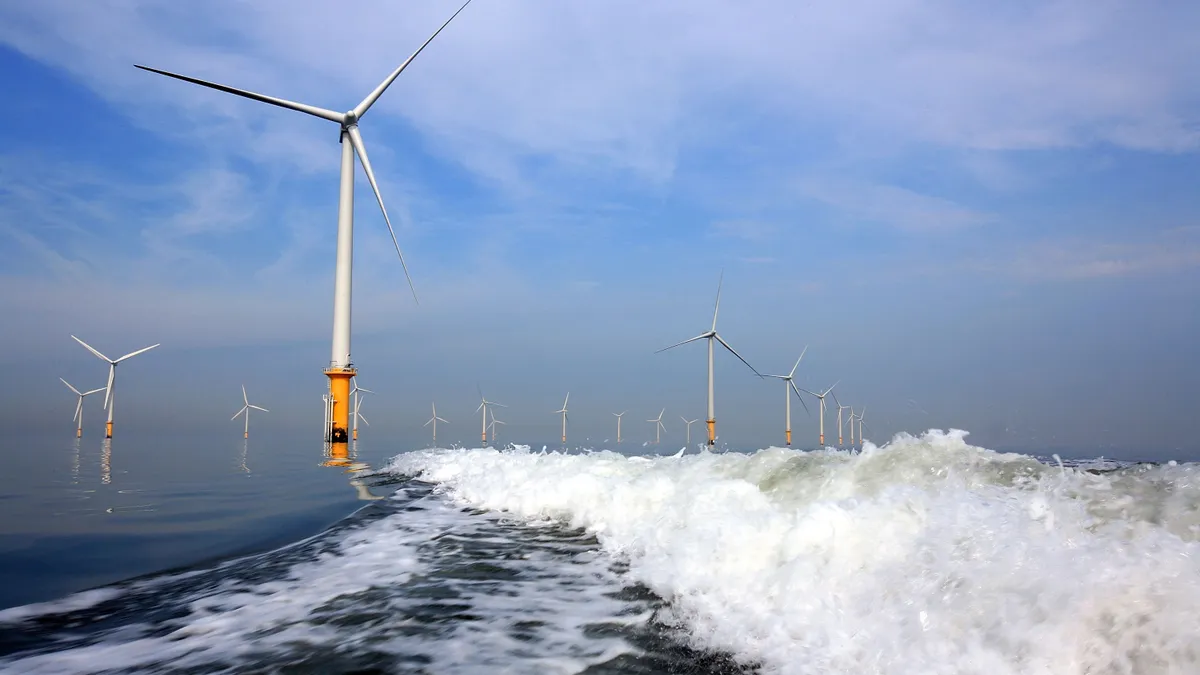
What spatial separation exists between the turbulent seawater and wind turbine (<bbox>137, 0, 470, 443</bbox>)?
2352cm

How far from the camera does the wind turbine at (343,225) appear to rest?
101ft

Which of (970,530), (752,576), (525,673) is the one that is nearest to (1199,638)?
(970,530)

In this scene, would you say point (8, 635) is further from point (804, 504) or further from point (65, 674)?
point (804, 504)

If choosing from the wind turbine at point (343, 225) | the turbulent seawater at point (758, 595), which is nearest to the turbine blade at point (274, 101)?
the wind turbine at point (343, 225)

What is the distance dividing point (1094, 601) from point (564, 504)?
30.5 ft

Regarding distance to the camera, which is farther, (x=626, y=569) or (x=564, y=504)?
(x=564, y=504)

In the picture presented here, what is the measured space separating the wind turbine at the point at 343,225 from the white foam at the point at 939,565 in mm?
25127

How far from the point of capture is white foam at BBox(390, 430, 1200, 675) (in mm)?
3617

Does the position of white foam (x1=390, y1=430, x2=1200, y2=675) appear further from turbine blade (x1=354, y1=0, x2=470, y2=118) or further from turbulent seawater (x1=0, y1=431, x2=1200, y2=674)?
turbine blade (x1=354, y1=0, x2=470, y2=118)

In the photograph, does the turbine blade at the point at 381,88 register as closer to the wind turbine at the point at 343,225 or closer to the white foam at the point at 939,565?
the wind turbine at the point at 343,225

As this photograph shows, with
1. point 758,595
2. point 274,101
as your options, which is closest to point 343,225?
point 274,101

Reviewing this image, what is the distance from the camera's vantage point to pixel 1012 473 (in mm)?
7133

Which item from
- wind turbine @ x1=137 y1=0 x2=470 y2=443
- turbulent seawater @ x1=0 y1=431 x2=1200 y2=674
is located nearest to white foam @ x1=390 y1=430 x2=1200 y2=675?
turbulent seawater @ x1=0 y1=431 x2=1200 y2=674

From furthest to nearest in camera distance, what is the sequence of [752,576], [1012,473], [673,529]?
1. [673,529]
2. [1012,473]
3. [752,576]
